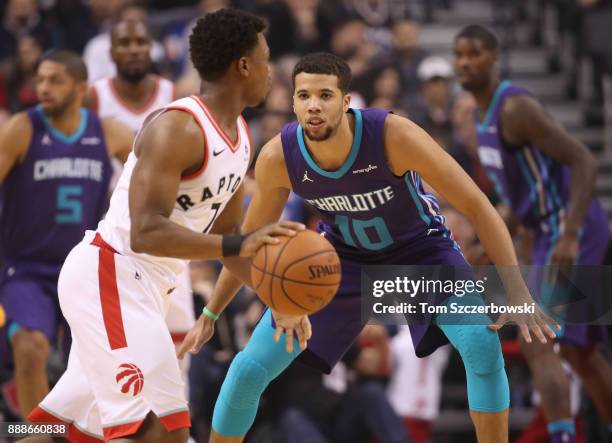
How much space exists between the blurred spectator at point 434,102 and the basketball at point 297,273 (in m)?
6.41

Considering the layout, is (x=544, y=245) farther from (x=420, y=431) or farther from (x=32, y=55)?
(x=32, y=55)

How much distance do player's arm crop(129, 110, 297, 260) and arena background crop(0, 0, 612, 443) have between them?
333cm

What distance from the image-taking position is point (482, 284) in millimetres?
5488

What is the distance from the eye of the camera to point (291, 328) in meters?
5.16

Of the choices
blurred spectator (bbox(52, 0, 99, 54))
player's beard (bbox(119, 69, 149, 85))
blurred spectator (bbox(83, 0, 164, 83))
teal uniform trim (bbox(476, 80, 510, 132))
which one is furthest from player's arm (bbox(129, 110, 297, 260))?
blurred spectator (bbox(52, 0, 99, 54))

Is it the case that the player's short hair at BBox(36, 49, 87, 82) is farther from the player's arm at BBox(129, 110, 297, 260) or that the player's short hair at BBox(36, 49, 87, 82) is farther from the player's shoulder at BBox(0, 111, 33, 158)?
the player's arm at BBox(129, 110, 297, 260)

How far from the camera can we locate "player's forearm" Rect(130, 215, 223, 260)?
438 cm

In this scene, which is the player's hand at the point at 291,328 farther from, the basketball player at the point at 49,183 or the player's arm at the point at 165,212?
the basketball player at the point at 49,183

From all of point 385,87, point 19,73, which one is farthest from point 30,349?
point 385,87

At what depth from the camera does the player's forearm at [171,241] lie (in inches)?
172

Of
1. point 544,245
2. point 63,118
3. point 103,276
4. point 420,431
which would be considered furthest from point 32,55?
point 103,276

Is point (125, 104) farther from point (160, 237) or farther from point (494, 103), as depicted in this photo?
point (160, 237)

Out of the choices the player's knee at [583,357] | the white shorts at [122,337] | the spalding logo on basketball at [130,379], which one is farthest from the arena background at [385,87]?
the spalding logo on basketball at [130,379]

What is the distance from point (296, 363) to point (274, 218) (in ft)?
10.4
